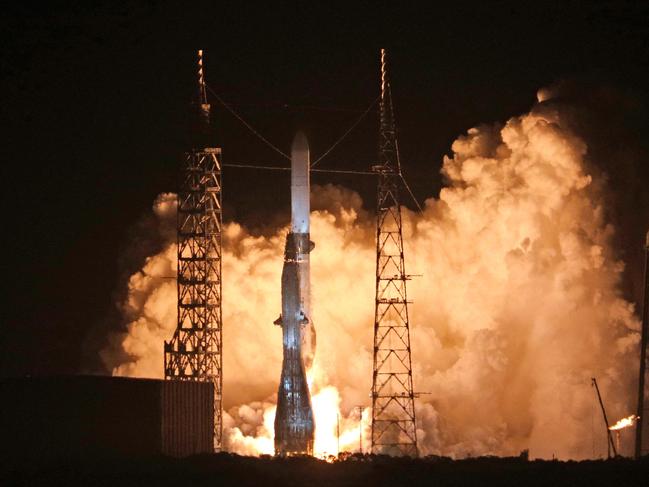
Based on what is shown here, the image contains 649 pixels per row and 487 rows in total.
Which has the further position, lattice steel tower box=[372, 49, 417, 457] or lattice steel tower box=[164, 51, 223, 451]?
lattice steel tower box=[164, 51, 223, 451]

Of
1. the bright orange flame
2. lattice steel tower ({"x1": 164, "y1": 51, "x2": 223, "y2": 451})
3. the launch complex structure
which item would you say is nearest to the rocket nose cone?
the launch complex structure

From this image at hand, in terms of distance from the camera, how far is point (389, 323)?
113m

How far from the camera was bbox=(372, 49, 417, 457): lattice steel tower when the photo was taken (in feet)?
326

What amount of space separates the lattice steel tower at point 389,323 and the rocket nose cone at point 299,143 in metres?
3.15

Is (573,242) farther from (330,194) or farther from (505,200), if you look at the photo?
(330,194)

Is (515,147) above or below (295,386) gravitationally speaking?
above

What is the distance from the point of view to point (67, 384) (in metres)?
92.0

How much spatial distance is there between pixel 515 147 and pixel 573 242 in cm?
477

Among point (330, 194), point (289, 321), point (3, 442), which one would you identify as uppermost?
point (330, 194)

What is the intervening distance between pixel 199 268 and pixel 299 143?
6603 millimetres

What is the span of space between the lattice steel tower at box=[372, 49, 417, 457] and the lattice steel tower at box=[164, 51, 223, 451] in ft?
22.1

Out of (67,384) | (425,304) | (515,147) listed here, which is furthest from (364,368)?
(67,384)

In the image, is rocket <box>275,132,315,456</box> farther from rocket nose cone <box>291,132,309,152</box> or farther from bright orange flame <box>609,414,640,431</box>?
bright orange flame <box>609,414,640,431</box>

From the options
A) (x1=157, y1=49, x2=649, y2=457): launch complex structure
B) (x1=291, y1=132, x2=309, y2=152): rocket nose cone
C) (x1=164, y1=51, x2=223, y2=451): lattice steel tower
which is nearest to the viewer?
(x1=157, y1=49, x2=649, y2=457): launch complex structure
